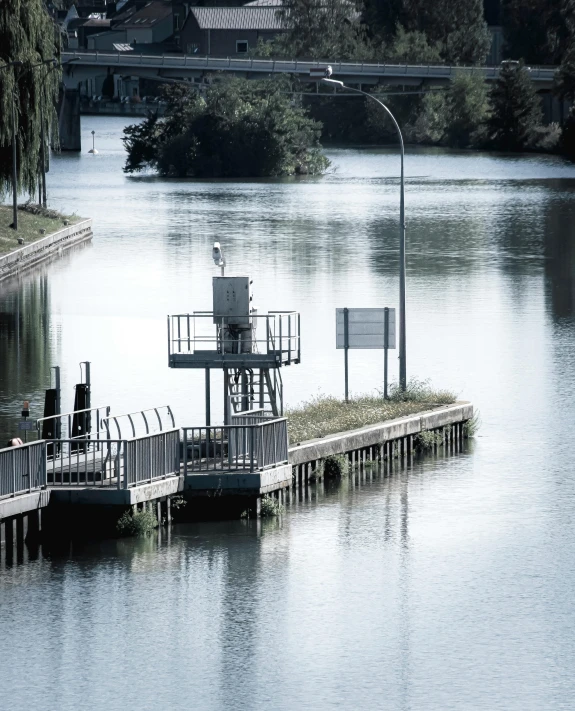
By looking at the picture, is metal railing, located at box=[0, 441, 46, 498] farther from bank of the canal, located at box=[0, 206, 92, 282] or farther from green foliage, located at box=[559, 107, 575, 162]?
green foliage, located at box=[559, 107, 575, 162]

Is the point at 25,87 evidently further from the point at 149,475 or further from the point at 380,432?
the point at 149,475

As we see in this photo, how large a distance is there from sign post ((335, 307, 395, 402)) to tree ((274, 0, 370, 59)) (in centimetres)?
13275

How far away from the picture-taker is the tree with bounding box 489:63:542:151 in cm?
13300

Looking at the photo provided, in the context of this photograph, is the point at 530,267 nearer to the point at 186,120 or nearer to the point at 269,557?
the point at 269,557

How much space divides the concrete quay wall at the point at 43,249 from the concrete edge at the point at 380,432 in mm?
28547

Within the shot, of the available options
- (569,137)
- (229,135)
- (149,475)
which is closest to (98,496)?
(149,475)

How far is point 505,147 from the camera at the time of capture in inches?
5477

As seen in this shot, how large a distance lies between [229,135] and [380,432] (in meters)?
81.9

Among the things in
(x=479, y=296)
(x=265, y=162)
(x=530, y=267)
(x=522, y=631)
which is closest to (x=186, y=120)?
(x=265, y=162)

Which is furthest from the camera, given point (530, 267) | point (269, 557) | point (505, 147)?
point (505, 147)

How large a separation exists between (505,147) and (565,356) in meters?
100

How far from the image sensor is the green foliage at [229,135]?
110188mm

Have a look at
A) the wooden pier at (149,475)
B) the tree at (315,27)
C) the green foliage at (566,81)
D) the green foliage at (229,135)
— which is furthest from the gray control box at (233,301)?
the tree at (315,27)

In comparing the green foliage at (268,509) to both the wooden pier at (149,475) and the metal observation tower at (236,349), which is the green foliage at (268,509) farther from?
the metal observation tower at (236,349)
